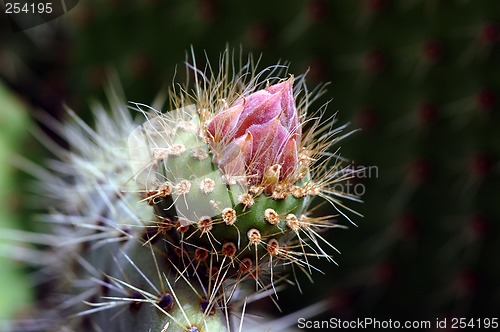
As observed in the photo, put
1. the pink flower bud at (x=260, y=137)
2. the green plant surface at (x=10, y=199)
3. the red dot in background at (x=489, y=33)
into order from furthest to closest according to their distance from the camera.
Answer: the green plant surface at (x=10, y=199) → the red dot in background at (x=489, y=33) → the pink flower bud at (x=260, y=137)

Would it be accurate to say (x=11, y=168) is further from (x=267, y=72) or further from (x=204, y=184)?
(x=204, y=184)

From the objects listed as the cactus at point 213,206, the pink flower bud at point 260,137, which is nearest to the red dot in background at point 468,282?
the cactus at point 213,206

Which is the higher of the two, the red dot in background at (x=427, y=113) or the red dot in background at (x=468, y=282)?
the red dot in background at (x=427, y=113)

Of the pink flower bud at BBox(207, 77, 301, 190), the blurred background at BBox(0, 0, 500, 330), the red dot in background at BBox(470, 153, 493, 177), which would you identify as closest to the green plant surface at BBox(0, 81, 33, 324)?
the blurred background at BBox(0, 0, 500, 330)

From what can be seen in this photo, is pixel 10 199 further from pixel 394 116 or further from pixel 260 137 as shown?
pixel 260 137

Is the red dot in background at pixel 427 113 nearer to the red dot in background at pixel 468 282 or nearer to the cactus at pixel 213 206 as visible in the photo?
the red dot in background at pixel 468 282

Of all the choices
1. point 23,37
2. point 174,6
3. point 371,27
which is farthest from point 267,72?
point 23,37

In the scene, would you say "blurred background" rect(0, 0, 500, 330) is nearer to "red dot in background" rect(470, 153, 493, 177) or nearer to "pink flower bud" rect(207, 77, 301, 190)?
"red dot in background" rect(470, 153, 493, 177)

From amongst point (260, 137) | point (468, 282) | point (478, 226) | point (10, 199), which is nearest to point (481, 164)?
point (478, 226)
